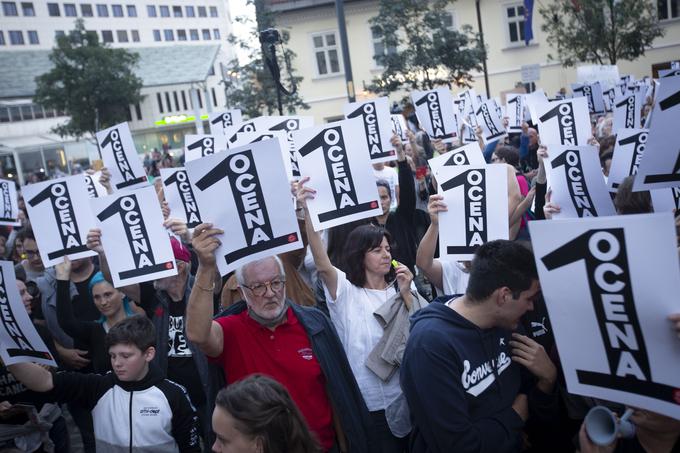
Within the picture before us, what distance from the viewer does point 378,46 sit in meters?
30.7

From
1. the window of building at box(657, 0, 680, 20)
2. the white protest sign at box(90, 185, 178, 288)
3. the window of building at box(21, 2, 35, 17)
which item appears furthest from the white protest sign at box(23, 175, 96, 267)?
the window of building at box(21, 2, 35, 17)

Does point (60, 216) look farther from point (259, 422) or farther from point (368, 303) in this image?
point (259, 422)

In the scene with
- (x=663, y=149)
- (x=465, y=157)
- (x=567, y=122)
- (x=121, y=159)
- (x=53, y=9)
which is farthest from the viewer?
(x=53, y=9)

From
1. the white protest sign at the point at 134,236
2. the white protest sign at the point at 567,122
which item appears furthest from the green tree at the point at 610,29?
the white protest sign at the point at 134,236

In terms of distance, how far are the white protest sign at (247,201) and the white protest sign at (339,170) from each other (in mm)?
1078

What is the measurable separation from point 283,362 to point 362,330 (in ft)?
1.87

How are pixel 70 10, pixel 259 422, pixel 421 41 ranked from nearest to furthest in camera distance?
pixel 259 422, pixel 421 41, pixel 70 10

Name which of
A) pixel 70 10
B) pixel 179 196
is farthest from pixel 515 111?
pixel 70 10

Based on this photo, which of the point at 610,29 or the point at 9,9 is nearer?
the point at 610,29

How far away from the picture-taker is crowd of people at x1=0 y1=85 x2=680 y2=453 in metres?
2.50

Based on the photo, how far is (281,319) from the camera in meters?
3.24

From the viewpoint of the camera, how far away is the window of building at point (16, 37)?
73.2 meters

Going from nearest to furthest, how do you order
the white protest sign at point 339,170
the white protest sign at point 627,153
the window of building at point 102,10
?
the white protest sign at point 339,170
the white protest sign at point 627,153
the window of building at point 102,10

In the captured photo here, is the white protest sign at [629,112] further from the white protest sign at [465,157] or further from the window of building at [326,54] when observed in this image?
the window of building at [326,54]
